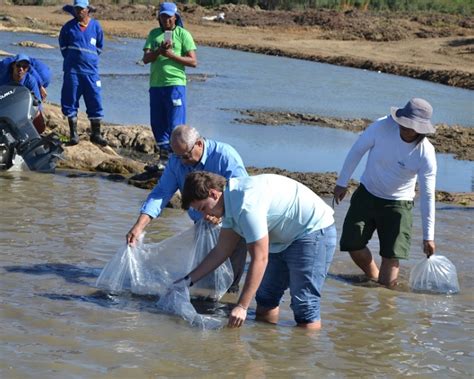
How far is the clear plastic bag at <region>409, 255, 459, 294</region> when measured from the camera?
798 centimetres

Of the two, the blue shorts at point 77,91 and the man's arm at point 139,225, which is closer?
the man's arm at point 139,225

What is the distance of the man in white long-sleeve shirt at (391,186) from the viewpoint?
773 cm

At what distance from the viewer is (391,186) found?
7.91 meters

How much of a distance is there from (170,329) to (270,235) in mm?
852

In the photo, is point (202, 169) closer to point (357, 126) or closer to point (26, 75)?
point (26, 75)

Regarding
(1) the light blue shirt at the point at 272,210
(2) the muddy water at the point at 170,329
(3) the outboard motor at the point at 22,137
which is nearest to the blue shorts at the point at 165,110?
(3) the outboard motor at the point at 22,137

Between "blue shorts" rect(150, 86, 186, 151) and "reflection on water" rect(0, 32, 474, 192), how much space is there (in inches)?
71.9

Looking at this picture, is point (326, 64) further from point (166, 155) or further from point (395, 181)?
point (395, 181)

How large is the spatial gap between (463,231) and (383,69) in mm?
20782

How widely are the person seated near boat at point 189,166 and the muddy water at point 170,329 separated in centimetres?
47

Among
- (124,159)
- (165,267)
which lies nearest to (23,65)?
(124,159)

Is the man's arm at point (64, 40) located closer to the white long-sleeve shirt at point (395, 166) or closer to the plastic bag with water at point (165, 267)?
the white long-sleeve shirt at point (395, 166)

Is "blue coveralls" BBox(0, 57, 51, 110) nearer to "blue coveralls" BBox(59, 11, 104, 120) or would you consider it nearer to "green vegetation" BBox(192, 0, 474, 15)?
"blue coveralls" BBox(59, 11, 104, 120)

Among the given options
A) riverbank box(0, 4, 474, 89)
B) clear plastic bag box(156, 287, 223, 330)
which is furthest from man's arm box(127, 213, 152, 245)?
riverbank box(0, 4, 474, 89)
